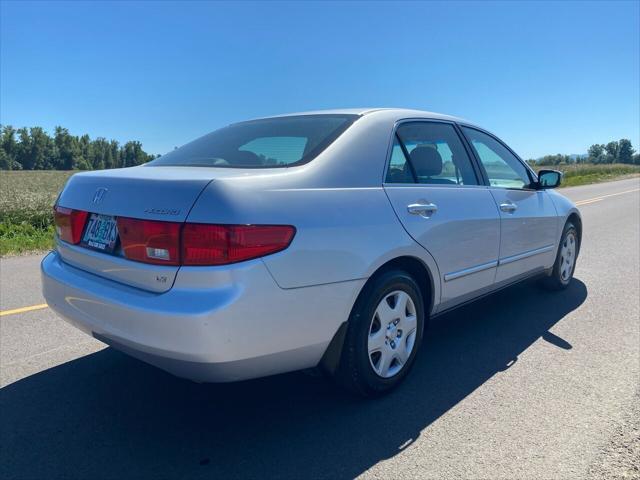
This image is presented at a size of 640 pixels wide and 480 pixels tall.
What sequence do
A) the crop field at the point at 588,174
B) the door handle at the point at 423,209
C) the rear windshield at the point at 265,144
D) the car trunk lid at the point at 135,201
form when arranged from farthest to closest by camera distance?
the crop field at the point at 588,174 → the door handle at the point at 423,209 → the rear windshield at the point at 265,144 → the car trunk lid at the point at 135,201

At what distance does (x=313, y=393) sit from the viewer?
3.02 metres

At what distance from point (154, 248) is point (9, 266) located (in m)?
5.54

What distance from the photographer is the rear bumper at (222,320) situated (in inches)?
85.2

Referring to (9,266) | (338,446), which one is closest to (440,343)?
(338,446)

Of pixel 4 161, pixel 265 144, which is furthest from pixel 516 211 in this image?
pixel 4 161

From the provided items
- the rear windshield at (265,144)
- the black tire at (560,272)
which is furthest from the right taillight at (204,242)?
the black tire at (560,272)

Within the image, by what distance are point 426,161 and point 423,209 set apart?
487mm

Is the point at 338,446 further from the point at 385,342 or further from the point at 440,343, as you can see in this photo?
the point at 440,343

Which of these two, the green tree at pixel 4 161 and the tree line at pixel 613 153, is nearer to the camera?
the green tree at pixel 4 161

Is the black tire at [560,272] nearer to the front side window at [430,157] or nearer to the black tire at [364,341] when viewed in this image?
the front side window at [430,157]

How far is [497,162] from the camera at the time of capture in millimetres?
4242

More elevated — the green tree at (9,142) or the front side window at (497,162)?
the green tree at (9,142)

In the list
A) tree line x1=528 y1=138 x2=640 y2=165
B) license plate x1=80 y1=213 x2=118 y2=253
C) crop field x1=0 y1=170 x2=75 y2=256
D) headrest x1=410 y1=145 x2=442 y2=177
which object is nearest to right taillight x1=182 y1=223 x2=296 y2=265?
license plate x1=80 y1=213 x2=118 y2=253

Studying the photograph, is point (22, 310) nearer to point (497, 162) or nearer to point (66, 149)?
point (497, 162)
